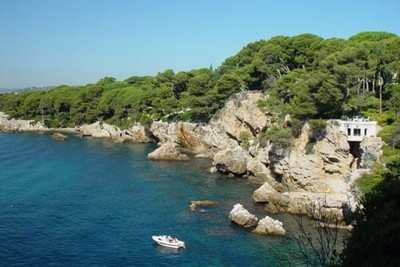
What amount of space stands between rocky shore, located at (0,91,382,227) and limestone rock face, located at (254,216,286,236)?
386cm

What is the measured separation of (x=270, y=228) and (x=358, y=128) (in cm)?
1495

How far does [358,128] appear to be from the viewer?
136ft

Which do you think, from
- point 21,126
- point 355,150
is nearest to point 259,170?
point 355,150

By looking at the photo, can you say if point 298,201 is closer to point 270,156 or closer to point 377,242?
point 270,156

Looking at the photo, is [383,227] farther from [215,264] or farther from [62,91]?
[62,91]

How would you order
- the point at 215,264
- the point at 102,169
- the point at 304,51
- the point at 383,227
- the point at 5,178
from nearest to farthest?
the point at 383,227 → the point at 215,264 → the point at 5,178 → the point at 102,169 → the point at 304,51

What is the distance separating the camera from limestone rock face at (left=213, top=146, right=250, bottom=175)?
5209 centimetres

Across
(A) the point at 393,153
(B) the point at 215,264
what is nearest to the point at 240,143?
(A) the point at 393,153

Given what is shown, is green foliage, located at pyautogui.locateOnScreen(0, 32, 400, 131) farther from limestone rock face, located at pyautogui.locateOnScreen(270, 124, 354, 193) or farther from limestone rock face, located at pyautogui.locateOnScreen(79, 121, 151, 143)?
limestone rock face, located at pyautogui.locateOnScreen(270, 124, 354, 193)

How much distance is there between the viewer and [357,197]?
34.1m

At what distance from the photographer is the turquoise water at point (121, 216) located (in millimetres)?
29469

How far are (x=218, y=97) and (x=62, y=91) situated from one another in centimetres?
5637

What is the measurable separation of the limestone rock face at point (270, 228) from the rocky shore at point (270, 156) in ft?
12.7

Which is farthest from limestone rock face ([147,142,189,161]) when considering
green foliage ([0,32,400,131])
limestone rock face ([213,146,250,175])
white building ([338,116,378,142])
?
white building ([338,116,378,142])
